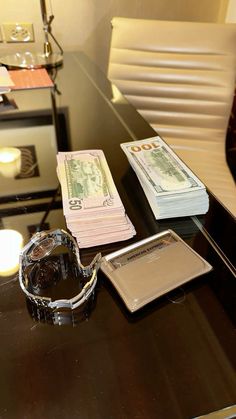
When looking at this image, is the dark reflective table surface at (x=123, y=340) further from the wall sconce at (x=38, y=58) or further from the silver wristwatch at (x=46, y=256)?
the wall sconce at (x=38, y=58)

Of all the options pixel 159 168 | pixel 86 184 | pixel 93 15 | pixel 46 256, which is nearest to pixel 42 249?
pixel 46 256

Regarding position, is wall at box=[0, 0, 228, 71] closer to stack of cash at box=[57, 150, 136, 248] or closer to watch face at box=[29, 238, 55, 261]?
stack of cash at box=[57, 150, 136, 248]

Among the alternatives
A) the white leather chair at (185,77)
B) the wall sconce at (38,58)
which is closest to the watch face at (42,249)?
the white leather chair at (185,77)

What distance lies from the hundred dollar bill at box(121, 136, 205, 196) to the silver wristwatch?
0.59 feet

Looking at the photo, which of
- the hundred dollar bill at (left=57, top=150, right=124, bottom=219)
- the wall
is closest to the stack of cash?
the hundred dollar bill at (left=57, top=150, right=124, bottom=219)

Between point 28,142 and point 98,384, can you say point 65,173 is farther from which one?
point 98,384

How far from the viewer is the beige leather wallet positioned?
19.4 inches

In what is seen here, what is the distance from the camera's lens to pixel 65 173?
28.6 inches

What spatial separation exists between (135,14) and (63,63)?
56 centimetres

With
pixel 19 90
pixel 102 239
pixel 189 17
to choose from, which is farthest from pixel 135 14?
pixel 102 239

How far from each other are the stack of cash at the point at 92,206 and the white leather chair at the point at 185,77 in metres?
0.64

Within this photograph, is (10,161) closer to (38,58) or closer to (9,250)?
(9,250)

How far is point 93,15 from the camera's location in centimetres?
166

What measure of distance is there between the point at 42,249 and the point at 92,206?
11 cm
